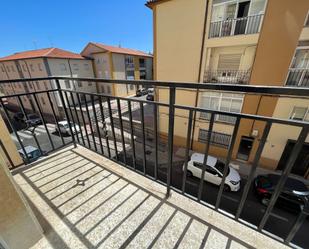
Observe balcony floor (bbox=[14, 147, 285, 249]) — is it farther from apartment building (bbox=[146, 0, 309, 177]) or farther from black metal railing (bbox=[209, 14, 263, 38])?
black metal railing (bbox=[209, 14, 263, 38])

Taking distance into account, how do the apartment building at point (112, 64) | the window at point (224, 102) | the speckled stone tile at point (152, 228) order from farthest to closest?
1. the apartment building at point (112, 64)
2. the window at point (224, 102)
3. the speckled stone tile at point (152, 228)

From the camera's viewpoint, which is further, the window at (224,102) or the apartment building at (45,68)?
the apartment building at (45,68)

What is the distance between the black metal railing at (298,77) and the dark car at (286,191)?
299 centimetres

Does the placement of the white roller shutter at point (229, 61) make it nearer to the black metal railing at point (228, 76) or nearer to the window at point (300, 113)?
the black metal railing at point (228, 76)

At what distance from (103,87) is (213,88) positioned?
16.1 metres

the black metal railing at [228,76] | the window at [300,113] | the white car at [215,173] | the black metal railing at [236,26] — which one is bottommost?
the white car at [215,173]

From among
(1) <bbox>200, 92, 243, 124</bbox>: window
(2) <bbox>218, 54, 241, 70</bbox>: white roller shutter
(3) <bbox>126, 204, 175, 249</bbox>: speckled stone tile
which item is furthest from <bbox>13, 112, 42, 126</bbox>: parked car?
(2) <bbox>218, 54, 241, 70</bbox>: white roller shutter

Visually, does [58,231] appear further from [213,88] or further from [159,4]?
[159,4]

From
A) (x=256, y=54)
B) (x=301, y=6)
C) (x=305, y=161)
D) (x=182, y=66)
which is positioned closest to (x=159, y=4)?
(x=182, y=66)

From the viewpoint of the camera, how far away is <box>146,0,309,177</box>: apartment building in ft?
13.8

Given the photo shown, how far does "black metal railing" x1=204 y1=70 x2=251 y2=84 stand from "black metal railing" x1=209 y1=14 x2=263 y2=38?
4.01ft

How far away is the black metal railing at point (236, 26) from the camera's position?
454cm

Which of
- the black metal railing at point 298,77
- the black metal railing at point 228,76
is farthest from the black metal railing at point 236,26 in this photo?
the black metal railing at point 298,77

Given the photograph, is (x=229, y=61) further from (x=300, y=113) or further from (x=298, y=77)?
(x=300, y=113)
